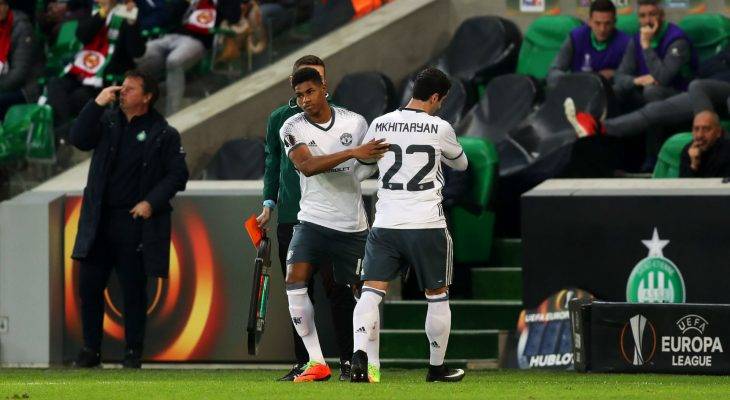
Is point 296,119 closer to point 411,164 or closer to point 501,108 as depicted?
point 411,164

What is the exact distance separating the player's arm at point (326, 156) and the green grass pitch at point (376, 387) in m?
1.22

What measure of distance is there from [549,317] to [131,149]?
3.21 m

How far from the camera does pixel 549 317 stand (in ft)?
43.0

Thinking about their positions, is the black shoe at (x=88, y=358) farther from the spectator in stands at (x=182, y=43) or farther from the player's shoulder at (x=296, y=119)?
the spectator in stands at (x=182, y=43)

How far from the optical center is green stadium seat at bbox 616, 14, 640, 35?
1731 centimetres

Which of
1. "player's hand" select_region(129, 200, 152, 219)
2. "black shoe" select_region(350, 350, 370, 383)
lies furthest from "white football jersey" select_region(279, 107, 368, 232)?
Result: "player's hand" select_region(129, 200, 152, 219)

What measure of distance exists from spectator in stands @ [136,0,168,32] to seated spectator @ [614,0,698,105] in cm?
460

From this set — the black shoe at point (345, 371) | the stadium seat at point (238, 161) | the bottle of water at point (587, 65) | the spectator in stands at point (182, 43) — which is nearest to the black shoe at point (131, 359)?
the black shoe at point (345, 371)

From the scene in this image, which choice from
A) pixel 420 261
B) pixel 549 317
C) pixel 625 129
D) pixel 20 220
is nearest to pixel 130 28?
pixel 20 220

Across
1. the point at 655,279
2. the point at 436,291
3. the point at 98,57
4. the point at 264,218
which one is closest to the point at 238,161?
the point at 98,57

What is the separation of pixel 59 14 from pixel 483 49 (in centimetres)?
457

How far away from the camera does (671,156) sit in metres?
14.5

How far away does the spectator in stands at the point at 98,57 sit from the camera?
17.0 metres

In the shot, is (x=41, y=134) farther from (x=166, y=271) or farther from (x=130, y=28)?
(x=166, y=271)
